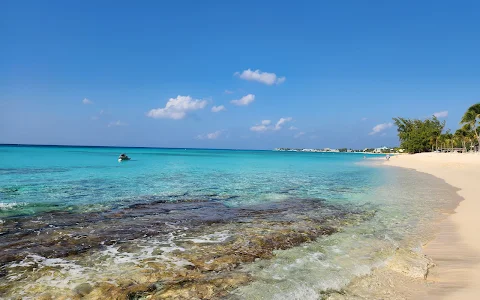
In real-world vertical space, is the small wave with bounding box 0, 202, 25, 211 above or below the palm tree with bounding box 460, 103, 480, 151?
below

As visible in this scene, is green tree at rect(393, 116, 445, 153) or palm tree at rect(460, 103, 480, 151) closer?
palm tree at rect(460, 103, 480, 151)

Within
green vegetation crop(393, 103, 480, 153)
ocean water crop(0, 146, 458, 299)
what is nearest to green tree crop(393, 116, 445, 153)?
green vegetation crop(393, 103, 480, 153)

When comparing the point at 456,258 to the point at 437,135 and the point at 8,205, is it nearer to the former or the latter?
the point at 8,205

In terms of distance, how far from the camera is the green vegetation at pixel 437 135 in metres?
69.2

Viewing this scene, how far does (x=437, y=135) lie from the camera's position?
93.4 meters

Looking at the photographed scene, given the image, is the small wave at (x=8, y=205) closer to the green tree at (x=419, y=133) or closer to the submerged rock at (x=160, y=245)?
the submerged rock at (x=160, y=245)

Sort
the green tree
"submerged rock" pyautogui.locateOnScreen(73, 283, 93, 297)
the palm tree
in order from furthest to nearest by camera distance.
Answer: the green tree
the palm tree
"submerged rock" pyautogui.locateOnScreen(73, 283, 93, 297)

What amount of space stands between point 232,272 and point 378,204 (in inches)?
421

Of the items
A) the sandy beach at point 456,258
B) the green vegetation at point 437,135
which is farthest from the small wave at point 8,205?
the green vegetation at point 437,135

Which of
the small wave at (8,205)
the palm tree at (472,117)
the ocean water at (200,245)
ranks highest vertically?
the palm tree at (472,117)

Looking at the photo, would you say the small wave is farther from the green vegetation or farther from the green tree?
the green tree

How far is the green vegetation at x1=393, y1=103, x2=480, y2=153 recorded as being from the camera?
227ft

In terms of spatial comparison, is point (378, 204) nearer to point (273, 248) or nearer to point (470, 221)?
point (470, 221)

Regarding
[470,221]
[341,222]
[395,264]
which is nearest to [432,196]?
[470,221]
